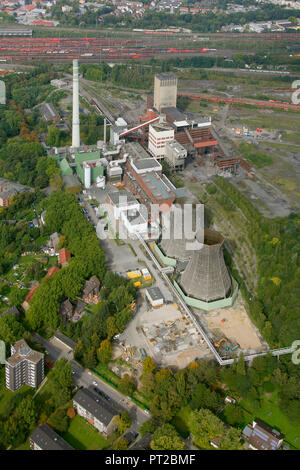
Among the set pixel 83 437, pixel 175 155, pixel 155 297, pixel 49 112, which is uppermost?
pixel 49 112

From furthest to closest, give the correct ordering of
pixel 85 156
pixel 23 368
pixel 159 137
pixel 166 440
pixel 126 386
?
1. pixel 159 137
2. pixel 85 156
3. pixel 23 368
4. pixel 126 386
5. pixel 166 440

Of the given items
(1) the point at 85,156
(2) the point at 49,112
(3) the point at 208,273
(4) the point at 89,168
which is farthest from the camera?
(2) the point at 49,112

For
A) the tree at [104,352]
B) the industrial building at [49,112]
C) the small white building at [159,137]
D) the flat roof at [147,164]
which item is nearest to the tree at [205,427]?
the tree at [104,352]

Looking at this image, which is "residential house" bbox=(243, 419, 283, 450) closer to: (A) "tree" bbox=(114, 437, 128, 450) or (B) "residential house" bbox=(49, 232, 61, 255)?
(A) "tree" bbox=(114, 437, 128, 450)

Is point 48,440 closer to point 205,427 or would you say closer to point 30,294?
point 205,427

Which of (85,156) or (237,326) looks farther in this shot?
(85,156)

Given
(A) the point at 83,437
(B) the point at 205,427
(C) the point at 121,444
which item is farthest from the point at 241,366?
(A) the point at 83,437

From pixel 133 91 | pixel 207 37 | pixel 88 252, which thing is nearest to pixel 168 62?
pixel 133 91

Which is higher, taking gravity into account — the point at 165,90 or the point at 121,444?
the point at 165,90
